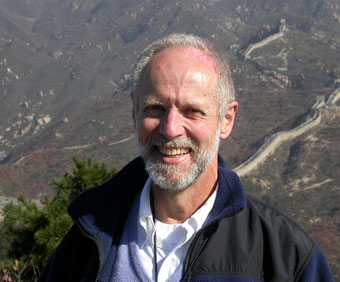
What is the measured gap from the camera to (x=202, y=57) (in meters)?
2.92

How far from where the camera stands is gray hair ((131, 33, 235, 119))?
296 cm

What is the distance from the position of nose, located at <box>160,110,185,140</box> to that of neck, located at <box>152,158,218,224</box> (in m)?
0.38

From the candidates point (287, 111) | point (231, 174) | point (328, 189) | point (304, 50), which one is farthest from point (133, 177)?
point (304, 50)

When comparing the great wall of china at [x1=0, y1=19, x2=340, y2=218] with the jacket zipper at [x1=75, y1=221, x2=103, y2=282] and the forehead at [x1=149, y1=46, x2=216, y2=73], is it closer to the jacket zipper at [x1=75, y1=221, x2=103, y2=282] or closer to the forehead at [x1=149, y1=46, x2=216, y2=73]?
the jacket zipper at [x1=75, y1=221, x2=103, y2=282]

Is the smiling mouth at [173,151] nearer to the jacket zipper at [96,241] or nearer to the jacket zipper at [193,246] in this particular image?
the jacket zipper at [193,246]

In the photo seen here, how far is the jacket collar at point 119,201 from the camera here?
290 centimetres

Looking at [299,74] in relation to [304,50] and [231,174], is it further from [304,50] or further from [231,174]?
[231,174]

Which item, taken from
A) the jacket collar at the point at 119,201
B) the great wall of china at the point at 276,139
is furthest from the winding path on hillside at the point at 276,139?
the jacket collar at the point at 119,201

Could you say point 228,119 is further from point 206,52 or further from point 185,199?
point 185,199

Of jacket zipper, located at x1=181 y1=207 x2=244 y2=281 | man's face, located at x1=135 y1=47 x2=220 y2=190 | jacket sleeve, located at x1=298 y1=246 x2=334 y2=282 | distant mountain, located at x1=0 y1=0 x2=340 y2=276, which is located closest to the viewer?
jacket sleeve, located at x1=298 y1=246 x2=334 y2=282

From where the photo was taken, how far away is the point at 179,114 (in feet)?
9.46

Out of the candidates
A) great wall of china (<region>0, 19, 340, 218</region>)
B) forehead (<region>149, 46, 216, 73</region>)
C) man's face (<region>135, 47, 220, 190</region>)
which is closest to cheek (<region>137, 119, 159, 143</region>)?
man's face (<region>135, 47, 220, 190</region>)

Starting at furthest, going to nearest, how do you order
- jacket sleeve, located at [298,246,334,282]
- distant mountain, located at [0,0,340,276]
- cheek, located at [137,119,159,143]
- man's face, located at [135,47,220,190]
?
distant mountain, located at [0,0,340,276], cheek, located at [137,119,159,143], man's face, located at [135,47,220,190], jacket sleeve, located at [298,246,334,282]

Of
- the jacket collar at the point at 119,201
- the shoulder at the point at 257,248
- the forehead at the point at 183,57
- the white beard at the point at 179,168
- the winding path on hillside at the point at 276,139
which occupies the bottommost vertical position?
the winding path on hillside at the point at 276,139
